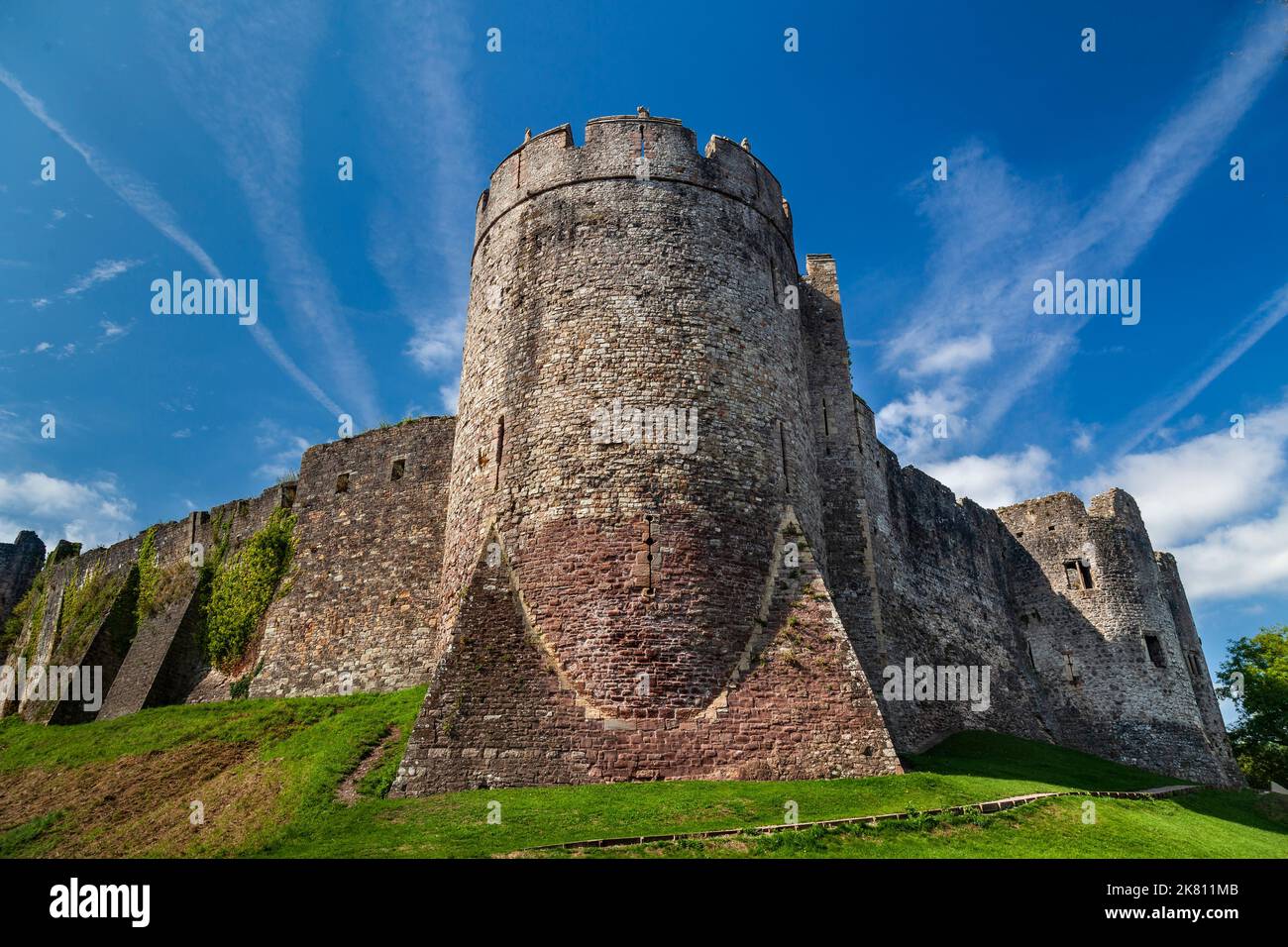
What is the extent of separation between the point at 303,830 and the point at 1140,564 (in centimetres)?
2996

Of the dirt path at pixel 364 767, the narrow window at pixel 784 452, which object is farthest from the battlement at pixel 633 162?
the dirt path at pixel 364 767

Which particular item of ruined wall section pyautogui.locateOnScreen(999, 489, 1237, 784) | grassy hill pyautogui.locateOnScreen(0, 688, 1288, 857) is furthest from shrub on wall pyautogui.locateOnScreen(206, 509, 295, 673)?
ruined wall section pyautogui.locateOnScreen(999, 489, 1237, 784)

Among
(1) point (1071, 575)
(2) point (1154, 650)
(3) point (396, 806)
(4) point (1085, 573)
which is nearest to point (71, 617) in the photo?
(3) point (396, 806)

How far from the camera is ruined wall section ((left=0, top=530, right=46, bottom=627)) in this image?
35.5 metres

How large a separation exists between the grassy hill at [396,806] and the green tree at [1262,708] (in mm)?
18839

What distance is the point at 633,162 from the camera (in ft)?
58.9

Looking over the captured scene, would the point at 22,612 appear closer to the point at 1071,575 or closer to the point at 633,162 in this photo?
the point at 633,162

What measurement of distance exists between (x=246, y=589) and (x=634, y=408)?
13.6 meters

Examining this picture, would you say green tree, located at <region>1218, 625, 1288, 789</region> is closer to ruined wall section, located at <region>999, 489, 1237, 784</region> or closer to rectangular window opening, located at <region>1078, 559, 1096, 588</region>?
ruined wall section, located at <region>999, 489, 1237, 784</region>

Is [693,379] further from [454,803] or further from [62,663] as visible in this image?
[62,663]

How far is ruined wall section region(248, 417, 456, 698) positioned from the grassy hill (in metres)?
1.22

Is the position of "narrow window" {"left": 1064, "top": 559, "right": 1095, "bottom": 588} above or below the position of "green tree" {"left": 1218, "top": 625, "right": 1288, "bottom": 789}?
above

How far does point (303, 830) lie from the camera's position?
36.1ft

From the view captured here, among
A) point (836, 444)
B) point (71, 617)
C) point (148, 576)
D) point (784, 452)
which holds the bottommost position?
point (71, 617)
